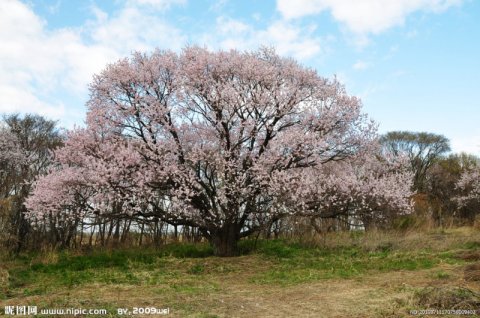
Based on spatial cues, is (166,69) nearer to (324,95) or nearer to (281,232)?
(324,95)

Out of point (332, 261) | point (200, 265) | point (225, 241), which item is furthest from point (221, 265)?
point (332, 261)

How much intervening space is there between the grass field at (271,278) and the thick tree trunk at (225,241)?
588mm

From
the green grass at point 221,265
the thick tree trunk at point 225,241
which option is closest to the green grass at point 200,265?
the green grass at point 221,265

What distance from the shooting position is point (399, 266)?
12031 millimetres

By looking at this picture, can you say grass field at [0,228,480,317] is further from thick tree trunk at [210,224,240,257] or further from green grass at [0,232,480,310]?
thick tree trunk at [210,224,240,257]

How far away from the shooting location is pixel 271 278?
1098cm

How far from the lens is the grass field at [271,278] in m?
7.54

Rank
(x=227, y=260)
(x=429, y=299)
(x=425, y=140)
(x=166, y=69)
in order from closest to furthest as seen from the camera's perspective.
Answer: (x=429, y=299)
(x=227, y=260)
(x=166, y=69)
(x=425, y=140)

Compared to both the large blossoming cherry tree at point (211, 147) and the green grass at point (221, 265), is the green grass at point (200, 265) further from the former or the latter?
the large blossoming cherry tree at point (211, 147)

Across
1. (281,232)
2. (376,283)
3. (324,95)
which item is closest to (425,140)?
(281,232)

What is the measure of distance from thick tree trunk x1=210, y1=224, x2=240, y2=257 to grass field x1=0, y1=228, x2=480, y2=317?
1.93 feet

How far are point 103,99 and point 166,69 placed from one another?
7.56 feet

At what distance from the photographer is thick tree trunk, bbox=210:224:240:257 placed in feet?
50.9

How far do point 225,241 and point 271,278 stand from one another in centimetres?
475
